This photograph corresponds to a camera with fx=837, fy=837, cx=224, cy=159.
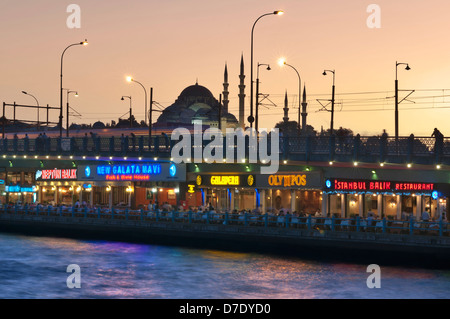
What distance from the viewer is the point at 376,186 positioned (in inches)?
2191

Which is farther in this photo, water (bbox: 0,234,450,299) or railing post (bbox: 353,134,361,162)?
railing post (bbox: 353,134,361,162)

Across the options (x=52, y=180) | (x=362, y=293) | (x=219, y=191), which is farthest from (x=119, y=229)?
(x=362, y=293)

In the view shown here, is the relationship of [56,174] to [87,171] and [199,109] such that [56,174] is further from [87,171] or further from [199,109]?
[199,109]

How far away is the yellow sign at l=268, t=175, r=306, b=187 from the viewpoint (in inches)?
2320

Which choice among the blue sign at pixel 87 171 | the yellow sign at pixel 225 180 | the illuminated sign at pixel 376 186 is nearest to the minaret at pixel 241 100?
the blue sign at pixel 87 171

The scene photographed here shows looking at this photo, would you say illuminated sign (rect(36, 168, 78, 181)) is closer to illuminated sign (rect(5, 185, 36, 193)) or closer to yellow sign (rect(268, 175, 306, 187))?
illuminated sign (rect(5, 185, 36, 193))

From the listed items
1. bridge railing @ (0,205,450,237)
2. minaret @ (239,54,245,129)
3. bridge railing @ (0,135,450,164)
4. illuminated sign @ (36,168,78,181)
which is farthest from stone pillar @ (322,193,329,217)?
minaret @ (239,54,245,129)

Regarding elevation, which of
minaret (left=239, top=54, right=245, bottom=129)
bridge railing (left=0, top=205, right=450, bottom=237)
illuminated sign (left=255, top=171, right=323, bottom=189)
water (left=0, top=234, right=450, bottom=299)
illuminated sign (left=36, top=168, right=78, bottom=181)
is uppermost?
minaret (left=239, top=54, right=245, bottom=129)

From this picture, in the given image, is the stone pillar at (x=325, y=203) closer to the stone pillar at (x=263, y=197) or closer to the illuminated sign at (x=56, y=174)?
the stone pillar at (x=263, y=197)

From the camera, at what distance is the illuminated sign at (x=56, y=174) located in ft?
248

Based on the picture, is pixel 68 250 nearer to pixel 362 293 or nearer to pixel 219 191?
pixel 219 191

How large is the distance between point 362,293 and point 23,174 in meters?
53.3

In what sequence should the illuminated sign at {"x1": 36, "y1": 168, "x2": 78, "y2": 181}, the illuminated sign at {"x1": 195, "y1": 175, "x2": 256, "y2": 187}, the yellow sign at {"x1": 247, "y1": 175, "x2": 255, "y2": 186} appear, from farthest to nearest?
the illuminated sign at {"x1": 36, "y1": 168, "x2": 78, "y2": 181}
the illuminated sign at {"x1": 195, "y1": 175, "x2": 256, "y2": 187}
the yellow sign at {"x1": 247, "y1": 175, "x2": 255, "y2": 186}

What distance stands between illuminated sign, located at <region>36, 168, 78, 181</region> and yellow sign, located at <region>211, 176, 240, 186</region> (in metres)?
16.3
